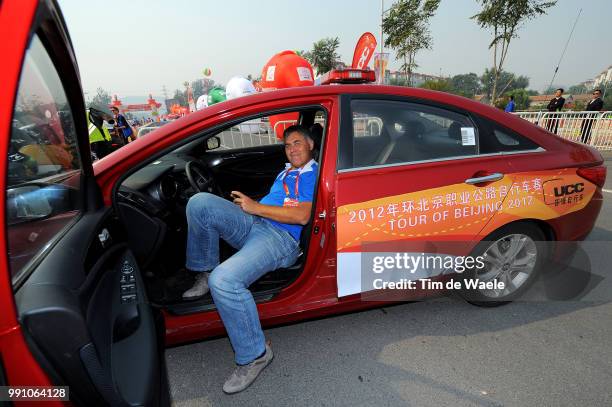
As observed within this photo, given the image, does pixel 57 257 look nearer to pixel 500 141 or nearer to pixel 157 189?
pixel 157 189

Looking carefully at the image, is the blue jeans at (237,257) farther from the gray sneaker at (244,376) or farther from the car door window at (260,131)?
the car door window at (260,131)

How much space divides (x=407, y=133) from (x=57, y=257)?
1.75 meters

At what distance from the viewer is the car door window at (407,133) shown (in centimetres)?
185

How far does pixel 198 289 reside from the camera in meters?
2.03

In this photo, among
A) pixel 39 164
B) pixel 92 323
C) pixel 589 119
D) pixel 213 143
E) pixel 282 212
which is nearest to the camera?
pixel 92 323

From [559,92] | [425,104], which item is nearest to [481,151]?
[425,104]

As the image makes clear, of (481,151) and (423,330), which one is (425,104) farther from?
(423,330)

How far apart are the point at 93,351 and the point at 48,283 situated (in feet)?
0.79

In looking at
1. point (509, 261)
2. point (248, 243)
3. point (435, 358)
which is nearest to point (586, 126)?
point (509, 261)

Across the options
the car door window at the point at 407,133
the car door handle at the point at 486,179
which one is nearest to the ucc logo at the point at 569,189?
the car door handle at the point at 486,179

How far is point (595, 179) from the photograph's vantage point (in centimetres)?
217

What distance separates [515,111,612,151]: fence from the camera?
9031 millimetres

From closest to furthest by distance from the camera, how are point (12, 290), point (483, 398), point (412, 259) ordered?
1. point (12, 290)
2. point (483, 398)
3. point (412, 259)

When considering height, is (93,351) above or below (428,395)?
above
